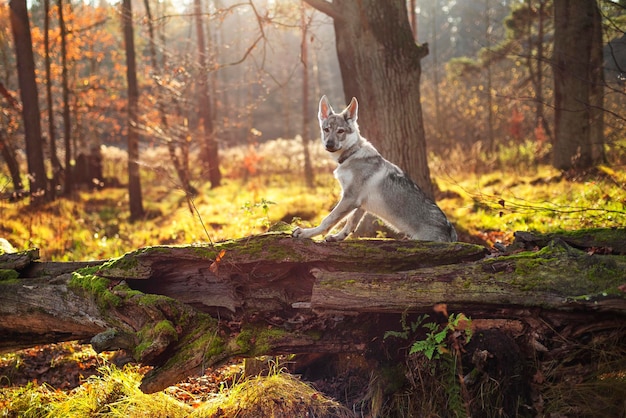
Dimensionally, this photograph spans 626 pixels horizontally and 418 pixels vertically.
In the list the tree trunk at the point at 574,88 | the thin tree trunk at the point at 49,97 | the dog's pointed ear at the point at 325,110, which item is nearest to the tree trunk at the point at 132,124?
the thin tree trunk at the point at 49,97

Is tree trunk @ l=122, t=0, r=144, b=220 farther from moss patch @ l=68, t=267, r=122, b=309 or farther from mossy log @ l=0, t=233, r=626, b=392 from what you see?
moss patch @ l=68, t=267, r=122, b=309

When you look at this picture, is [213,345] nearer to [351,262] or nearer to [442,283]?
[351,262]

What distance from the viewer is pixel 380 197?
5.82 m

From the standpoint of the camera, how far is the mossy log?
4.00 m

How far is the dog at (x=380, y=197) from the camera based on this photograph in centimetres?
570

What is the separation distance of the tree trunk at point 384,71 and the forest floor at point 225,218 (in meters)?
1.09

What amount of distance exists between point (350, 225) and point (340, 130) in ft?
3.98

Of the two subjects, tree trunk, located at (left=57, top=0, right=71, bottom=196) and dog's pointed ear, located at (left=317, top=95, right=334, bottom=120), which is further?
tree trunk, located at (left=57, top=0, right=71, bottom=196)

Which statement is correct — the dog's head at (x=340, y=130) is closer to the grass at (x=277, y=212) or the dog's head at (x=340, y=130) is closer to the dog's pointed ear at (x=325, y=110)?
the dog's pointed ear at (x=325, y=110)

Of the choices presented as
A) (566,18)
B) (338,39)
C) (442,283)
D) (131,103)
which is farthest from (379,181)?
(131,103)

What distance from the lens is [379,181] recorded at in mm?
5840

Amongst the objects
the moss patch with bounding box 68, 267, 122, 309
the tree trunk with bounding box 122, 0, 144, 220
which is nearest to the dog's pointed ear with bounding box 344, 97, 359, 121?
the moss patch with bounding box 68, 267, 122, 309

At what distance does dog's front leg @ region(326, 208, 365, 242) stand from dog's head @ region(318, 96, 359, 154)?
83 cm

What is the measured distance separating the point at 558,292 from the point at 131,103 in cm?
1461
